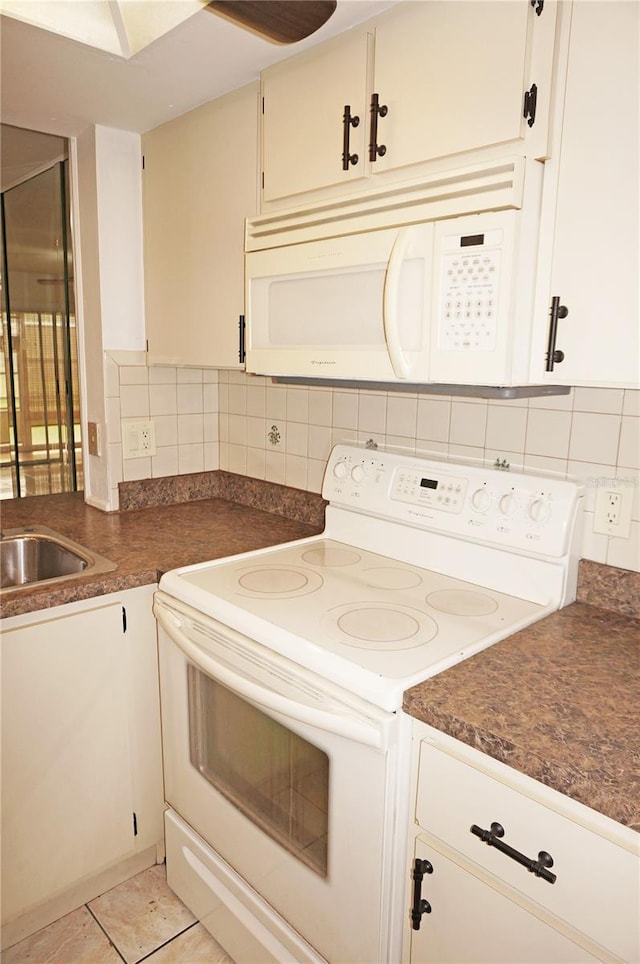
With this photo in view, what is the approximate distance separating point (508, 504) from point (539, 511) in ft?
0.23

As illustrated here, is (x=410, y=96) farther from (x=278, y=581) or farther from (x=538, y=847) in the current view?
(x=538, y=847)

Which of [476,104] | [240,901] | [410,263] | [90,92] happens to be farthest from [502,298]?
[240,901]

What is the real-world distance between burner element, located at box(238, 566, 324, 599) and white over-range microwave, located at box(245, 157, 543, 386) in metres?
0.46

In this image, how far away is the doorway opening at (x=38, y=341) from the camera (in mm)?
2334

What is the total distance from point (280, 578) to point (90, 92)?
4.36 ft

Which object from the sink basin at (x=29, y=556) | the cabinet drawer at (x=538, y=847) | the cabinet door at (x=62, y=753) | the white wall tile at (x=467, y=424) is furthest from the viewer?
the sink basin at (x=29, y=556)

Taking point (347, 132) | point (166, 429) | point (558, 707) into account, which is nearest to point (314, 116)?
point (347, 132)

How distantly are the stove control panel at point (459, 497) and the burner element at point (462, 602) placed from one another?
0.13 meters

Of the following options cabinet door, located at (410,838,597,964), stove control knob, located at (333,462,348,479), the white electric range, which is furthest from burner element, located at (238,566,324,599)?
cabinet door, located at (410,838,597,964)

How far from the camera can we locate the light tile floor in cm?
151

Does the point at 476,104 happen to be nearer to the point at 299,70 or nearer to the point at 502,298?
the point at 502,298

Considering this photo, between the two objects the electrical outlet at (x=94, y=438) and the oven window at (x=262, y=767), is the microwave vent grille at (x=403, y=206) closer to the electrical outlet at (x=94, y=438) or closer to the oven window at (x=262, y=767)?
the electrical outlet at (x=94, y=438)

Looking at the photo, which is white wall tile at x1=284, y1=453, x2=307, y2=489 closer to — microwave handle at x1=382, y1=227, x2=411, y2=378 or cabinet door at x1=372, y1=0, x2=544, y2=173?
microwave handle at x1=382, y1=227, x2=411, y2=378

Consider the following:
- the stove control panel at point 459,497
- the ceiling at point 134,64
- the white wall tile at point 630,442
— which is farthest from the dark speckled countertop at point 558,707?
the ceiling at point 134,64
